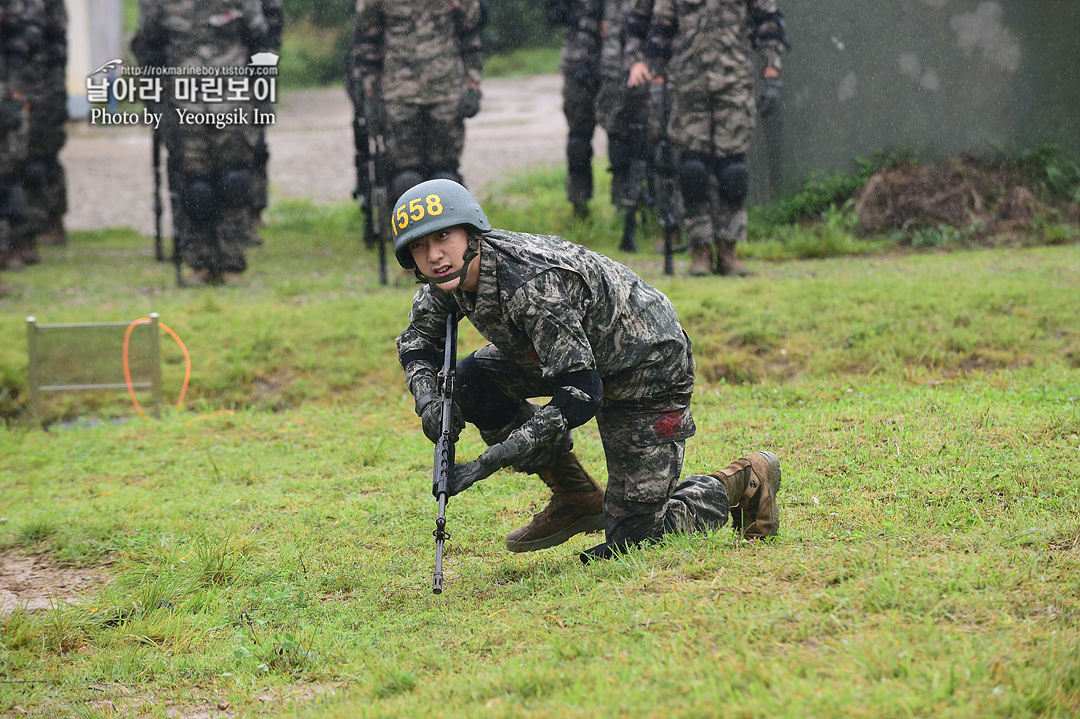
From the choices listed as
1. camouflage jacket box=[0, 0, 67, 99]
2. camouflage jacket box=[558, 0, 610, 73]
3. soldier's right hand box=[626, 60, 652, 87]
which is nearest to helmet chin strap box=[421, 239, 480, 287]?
soldier's right hand box=[626, 60, 652, 87]

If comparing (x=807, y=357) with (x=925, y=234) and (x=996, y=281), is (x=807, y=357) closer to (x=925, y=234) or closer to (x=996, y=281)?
(x=996, y=281)

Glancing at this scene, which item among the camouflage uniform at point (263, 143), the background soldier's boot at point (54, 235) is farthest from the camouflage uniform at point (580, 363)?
the background soldier's boot at point (54, 235)

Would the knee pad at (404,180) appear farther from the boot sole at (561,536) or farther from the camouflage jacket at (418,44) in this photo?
the boot sole at (561,536)

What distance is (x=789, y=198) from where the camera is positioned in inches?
457

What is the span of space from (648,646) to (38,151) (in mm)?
10996

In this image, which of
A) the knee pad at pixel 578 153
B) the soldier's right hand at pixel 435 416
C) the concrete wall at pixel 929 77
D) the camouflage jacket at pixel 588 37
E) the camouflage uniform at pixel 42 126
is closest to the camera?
the soldier's right hand at pixel 435 416

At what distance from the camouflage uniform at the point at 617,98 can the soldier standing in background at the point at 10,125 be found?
565cm

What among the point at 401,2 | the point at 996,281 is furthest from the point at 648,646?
the point at 401,2

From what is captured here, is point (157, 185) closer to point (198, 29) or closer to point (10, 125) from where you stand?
point (10, 125)

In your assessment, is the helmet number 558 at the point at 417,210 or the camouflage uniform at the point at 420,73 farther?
the camouflage uniform at the point at 420,73

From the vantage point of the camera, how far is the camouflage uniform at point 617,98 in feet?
36.0

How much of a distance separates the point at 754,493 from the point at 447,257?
1.49 metres

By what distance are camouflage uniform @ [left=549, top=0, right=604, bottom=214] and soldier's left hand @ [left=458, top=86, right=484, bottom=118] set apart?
7.52 feet

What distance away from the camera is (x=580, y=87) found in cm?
1183
